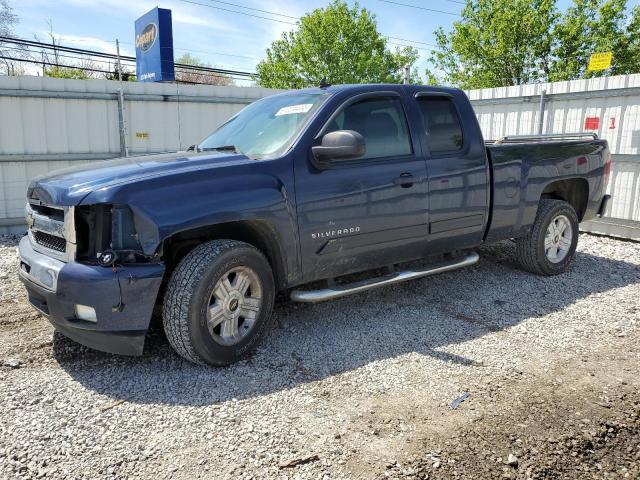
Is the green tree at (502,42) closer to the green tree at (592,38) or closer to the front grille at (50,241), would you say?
the green tree at (592,38)

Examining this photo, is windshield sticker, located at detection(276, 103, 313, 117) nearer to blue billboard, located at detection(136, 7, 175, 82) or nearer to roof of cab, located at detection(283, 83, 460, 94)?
roof of cab, located at detection(283, 83, 460, 94)

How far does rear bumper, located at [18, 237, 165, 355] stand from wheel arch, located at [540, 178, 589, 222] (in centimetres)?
462

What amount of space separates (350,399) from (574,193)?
14.7ft

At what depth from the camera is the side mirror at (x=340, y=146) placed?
3848 millimetres

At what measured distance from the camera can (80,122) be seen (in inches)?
364

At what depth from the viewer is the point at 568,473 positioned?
263 cm

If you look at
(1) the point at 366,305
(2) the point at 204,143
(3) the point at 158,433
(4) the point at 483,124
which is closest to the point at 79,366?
(3) the point at 158,433

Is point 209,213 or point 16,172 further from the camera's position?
point 16,172

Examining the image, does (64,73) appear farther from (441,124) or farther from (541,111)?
(441,124)

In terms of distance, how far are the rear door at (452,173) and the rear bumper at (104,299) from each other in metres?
2.55

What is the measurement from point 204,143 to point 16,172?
560cm

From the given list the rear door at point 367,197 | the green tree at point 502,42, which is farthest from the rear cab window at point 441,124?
the green tree at point 502,42

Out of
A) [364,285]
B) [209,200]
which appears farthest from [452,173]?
[209,200]

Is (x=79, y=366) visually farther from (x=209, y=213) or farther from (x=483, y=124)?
(x=483, y=124)
